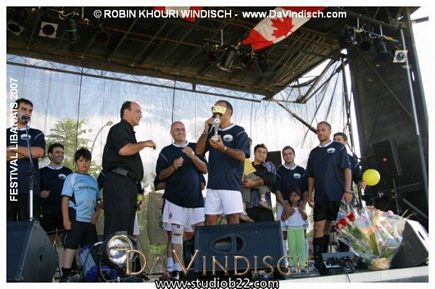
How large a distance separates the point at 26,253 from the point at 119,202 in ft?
2.80

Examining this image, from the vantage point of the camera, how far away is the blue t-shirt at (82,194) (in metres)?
3.76

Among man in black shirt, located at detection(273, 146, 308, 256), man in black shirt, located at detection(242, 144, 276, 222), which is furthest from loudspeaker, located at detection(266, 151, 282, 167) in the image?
man in black shirt, located at detection(242, 144, 276, 222)

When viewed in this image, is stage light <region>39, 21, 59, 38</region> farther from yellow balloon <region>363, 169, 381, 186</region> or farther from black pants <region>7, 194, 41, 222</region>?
yellow balloon <region>363, 169, 381, 186</region>

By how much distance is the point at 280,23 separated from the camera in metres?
6.06

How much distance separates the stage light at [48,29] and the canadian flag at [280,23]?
293cm

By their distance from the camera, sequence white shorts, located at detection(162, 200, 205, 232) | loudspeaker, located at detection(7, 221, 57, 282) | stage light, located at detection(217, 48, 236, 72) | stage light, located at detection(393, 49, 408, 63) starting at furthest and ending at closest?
stage light, located at detection(217, 48, 236, 72), stage light, located at detection(393, 49, 408, 63), white shorts, located at detection(162, 200, 205, 232), loudspeaker, located at detection(7, 221, 57, 282)

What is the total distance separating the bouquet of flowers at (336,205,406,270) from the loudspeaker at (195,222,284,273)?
66 cm

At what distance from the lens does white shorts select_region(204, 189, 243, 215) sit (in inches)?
142

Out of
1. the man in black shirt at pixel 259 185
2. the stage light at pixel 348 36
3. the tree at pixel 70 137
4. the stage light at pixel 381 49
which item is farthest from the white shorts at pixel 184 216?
the stage light at pixel 381 49

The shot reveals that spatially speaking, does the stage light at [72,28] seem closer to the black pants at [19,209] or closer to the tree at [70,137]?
the tree at [70,137]

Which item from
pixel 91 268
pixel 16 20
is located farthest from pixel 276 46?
pixel 91 268

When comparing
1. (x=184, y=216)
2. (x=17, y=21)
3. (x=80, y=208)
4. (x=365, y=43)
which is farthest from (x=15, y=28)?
(x=365, y=43)

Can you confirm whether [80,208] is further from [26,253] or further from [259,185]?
[259,185]
